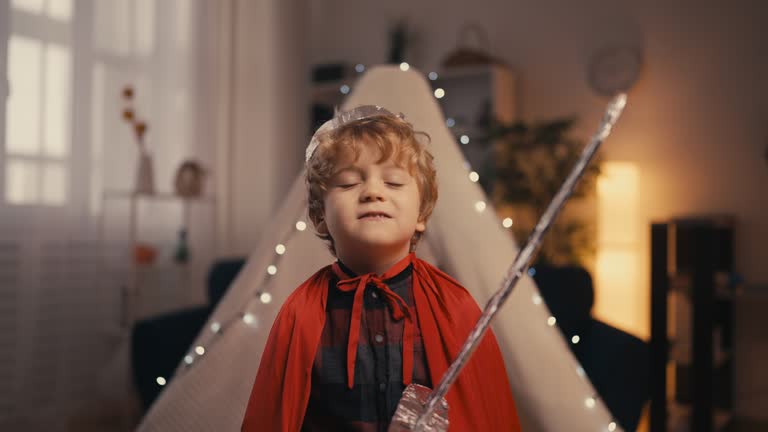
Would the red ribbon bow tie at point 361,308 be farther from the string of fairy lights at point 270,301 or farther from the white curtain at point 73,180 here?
the white curtain at point 73,180

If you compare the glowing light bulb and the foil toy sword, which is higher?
the foil toy sword

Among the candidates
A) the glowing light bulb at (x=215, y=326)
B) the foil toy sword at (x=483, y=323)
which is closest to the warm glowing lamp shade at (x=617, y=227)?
the glowing light bulb at (x=215, y=326)

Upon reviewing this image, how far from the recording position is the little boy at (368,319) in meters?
0.59

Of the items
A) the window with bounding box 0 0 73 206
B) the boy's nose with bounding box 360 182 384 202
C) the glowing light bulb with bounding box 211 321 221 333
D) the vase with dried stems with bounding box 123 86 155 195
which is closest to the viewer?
the boy's nose with bounding box 360 182 384 202

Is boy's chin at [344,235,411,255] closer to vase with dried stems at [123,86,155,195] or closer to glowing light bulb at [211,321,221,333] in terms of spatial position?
glowing light bulb at [211,321,221,333]

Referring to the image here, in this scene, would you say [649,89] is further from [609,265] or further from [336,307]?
[336,307]

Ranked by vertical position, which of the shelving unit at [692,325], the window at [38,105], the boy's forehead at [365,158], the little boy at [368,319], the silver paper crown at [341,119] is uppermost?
the window at [38,105]

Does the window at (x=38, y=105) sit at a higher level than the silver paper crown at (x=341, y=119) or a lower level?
higher

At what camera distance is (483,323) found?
20.1 inches

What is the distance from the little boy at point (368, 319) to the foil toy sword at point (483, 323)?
4cm

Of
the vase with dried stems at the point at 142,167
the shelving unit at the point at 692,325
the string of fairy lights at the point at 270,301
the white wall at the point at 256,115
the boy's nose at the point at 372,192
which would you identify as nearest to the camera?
the boy's nose at the point at 372,192

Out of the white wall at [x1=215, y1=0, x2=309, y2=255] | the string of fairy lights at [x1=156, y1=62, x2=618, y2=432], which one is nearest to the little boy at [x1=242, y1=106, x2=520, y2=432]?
the string of fairy lights at [x1=156, y1=62, x2=618, y2=432]

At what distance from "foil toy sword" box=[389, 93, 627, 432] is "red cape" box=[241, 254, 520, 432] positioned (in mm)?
41

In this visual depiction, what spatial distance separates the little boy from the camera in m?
0.59
